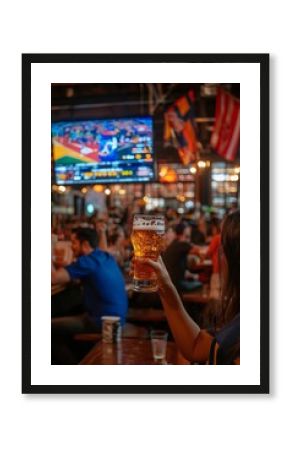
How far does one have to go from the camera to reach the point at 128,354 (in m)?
2.52

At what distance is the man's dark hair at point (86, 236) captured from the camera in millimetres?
3820

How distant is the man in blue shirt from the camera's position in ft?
12.2

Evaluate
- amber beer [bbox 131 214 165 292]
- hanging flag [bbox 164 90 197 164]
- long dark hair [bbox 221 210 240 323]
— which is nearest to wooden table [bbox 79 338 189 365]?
long dark hair [bbox 221 210 240 323]

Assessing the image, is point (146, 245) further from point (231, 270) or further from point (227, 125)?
point (227, 125)

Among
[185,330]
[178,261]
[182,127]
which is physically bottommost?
[185,330]

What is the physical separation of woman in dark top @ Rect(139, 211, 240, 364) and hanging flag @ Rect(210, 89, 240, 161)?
6.49 ft

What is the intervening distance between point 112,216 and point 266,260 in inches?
145

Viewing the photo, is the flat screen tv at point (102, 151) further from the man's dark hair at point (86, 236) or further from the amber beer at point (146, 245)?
the man's dark hair at point (86, 236)

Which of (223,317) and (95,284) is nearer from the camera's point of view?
(223,317)

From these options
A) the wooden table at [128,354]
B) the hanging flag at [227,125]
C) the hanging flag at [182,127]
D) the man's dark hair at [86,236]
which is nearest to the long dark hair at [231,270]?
the wooden table at [128,354]

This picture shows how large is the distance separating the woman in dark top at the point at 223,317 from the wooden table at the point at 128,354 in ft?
0.26

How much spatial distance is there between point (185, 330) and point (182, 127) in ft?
12.2

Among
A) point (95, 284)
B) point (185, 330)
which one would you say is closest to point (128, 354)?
point (185, 330)
